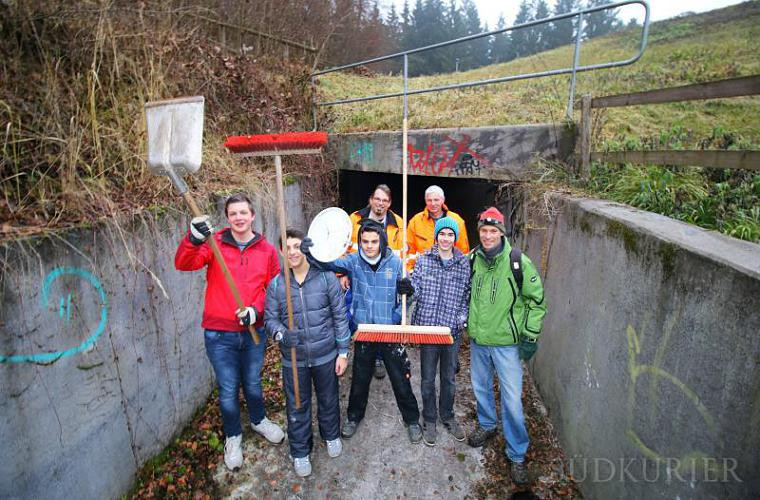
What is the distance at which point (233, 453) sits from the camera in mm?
3332

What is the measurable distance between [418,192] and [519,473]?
252 inches

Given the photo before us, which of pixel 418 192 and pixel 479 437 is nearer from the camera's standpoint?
pixel 479 437

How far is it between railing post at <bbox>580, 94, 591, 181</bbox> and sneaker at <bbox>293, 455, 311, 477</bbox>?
12.4 feet

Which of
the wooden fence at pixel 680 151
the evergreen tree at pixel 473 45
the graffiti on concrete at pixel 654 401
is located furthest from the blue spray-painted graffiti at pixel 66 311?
the evergreen tree at pixel 473 45

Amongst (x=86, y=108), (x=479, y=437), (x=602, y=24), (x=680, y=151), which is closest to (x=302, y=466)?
(x=479, y=437)

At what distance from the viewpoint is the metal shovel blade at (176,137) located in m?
2.60

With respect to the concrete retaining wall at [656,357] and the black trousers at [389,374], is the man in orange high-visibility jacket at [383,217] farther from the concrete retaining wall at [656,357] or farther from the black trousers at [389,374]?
the concrete retaining wall at [656,357]

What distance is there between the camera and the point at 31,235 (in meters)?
2.29

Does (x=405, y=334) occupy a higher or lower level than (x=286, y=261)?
lower

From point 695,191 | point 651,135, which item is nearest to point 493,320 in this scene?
point 695,191

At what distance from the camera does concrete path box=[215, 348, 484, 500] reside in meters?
3.15

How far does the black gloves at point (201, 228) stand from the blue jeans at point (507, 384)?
2253mm

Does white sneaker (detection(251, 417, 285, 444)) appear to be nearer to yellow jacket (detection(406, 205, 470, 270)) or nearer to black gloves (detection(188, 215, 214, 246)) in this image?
black gloves (detection(188, 215, 214, 246))

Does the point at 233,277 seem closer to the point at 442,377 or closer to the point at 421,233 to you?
the point at 442,377
